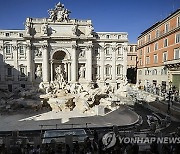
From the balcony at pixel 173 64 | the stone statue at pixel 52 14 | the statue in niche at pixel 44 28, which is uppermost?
the stone statue at pixel 52 14

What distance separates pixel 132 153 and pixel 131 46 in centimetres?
4897

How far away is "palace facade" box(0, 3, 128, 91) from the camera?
33531 mm

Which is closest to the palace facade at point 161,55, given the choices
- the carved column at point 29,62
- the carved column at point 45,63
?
the carved column at point 45,63

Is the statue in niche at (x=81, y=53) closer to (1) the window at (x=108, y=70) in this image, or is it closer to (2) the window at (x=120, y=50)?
(1) the window at (x=108, y=70)

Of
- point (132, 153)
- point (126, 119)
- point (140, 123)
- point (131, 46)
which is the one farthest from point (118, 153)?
point (131, 46)

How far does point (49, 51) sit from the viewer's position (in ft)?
112

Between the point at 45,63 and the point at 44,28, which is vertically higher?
the point at 44,28

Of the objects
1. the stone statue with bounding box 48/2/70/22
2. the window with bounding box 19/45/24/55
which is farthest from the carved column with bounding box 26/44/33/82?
the stone statue with bounding box 48/2/70/22

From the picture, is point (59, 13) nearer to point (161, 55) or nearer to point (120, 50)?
point (120, 50)

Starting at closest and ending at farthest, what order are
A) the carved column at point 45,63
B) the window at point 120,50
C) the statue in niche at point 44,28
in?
the statue in niche at point 44,28
the carved column at point 45,63
the window at point 120,50

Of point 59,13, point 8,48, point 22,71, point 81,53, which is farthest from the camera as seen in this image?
point 81,53

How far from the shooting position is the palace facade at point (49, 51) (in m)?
33.5

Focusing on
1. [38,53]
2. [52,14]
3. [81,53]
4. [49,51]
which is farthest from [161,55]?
[38,53]

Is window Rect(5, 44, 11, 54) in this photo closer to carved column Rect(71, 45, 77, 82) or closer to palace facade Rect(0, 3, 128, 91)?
palace facade Rect(0, 3, 128, 91)
